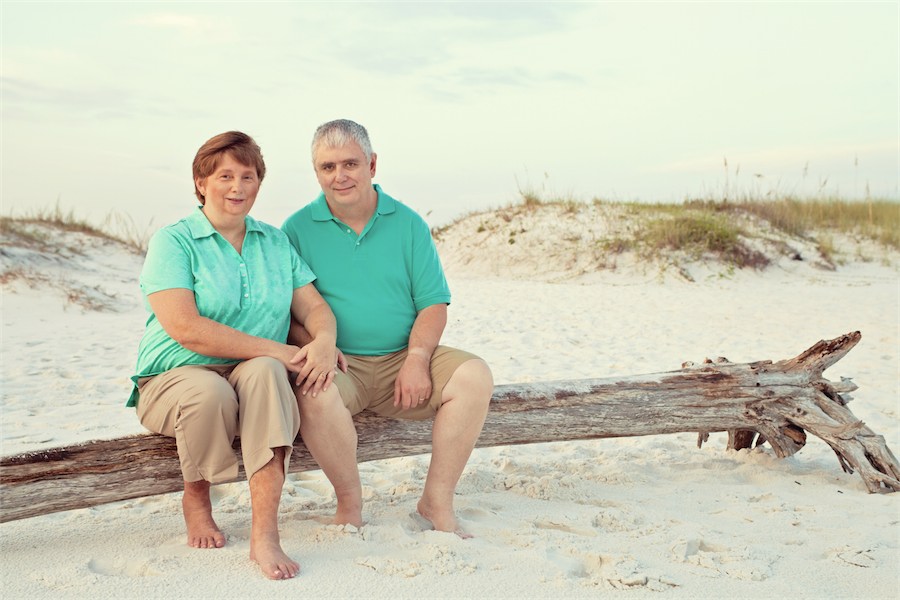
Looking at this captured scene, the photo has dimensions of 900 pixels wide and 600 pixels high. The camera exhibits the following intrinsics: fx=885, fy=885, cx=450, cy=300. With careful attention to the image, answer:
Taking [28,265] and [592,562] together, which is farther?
[28,265]

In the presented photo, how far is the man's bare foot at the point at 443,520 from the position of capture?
342cm

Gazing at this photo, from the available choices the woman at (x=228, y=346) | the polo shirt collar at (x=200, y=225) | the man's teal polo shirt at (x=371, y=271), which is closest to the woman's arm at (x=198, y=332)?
the woman at (x=228, y=346)

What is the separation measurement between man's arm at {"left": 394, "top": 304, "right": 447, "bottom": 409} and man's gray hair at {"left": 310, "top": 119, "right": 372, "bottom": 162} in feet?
2.26

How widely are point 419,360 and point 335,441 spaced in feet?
1.54

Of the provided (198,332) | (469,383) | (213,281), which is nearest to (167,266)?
(213,281)

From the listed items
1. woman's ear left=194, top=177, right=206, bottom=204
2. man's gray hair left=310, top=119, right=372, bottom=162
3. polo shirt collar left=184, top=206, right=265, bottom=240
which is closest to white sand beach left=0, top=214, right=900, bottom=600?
polo shirt collar left=184, top=206, right=265, bottom=240

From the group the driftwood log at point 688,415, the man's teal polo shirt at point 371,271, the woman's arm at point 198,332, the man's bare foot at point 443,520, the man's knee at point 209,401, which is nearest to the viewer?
the man's knee at point 209,401

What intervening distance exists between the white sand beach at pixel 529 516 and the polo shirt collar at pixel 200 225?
1.14 metres

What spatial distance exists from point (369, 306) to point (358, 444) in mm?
604

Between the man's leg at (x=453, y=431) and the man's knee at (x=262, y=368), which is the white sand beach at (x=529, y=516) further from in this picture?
the man's knee at (x=262, y=368)

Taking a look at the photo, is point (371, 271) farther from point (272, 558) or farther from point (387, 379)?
point (272, 558)

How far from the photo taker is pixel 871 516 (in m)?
3.97

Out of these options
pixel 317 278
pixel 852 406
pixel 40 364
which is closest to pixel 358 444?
pixel 317 278

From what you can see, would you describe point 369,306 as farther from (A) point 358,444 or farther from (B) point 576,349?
(B) point 576,349
